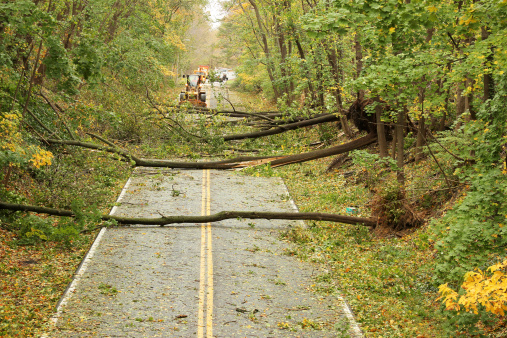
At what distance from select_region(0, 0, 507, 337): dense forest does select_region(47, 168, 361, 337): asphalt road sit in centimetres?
63

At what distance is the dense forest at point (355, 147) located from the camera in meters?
7.95

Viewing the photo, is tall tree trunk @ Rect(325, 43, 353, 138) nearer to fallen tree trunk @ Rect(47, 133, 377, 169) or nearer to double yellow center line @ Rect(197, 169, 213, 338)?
fallen tree trunk @ Rect(47, 133, 377, 169)

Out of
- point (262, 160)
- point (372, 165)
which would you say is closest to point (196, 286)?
point (372, 165)

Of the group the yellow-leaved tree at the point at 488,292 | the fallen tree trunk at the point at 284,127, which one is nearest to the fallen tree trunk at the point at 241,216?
the yellow-leaved tree at the point at 488,292

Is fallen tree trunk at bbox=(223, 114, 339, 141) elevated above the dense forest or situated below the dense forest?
above

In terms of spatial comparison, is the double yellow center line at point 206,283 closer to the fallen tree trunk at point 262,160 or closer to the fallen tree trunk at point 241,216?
the fallen tree trunk at point 241,216

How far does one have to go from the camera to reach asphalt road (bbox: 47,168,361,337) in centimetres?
866

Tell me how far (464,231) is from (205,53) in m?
82.3

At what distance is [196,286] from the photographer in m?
10.3

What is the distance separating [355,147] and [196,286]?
9819mm

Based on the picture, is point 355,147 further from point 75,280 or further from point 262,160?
point 75,280

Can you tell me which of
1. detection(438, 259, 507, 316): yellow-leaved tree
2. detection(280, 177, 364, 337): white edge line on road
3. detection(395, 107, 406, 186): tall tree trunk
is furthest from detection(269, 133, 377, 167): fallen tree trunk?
detection(438, 259, 507, 316): yellow-leaved tree

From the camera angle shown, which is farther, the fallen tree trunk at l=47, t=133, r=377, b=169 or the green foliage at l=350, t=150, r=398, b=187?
the fallen tree trunk at l=47, t=133, r=377, b=169

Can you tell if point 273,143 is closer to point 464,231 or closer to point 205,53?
point 464,231
